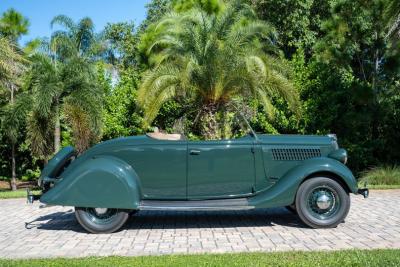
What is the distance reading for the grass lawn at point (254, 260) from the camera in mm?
4887

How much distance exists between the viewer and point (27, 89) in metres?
15.6

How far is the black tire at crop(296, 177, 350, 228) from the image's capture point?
6926 mm

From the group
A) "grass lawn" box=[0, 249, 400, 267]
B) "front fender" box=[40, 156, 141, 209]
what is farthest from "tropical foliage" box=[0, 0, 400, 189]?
"grass lawn" box=[0, 249, 400, 267]

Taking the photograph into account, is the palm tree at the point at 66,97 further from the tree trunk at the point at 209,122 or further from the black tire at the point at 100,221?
the black tire at the point at 100,221

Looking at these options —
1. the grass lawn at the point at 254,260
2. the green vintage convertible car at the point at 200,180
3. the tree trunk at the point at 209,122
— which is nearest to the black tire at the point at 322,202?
the green vintage convertible car at the point at 200,180

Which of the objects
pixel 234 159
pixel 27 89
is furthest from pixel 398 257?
pixel 27 89

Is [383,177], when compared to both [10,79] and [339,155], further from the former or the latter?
[10,79]

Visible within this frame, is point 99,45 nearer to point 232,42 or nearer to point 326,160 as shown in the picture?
point 232,42

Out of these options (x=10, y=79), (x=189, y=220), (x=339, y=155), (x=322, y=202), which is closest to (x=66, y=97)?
(x=10, y=79)

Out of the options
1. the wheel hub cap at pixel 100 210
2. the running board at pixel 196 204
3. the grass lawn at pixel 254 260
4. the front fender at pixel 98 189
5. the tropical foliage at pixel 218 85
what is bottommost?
the grass lawn at pixel 254 260

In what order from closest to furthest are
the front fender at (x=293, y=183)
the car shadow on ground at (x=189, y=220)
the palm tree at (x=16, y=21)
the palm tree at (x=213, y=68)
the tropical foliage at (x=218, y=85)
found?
1. the front fender at (x=293, y=183)
2. the car shadow on ground at (x=189, y=220)
3. the palm tree at (x=213, y=68)
4. the tropical foliage at (x=218, y=85)
5. the palm tree at (x=16, y=21)

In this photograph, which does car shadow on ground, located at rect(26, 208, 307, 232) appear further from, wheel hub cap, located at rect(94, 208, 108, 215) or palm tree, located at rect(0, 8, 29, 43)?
palm tree, located at rect(0, 8, 29, 43)

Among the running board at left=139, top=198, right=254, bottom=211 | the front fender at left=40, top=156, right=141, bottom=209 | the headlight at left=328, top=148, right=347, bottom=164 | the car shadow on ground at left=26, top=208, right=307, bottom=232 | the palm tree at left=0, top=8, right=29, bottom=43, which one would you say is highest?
the palm tree at left=0, top=8, right=29, bottom=43

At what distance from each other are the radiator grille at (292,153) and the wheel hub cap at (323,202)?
2.06 feet
